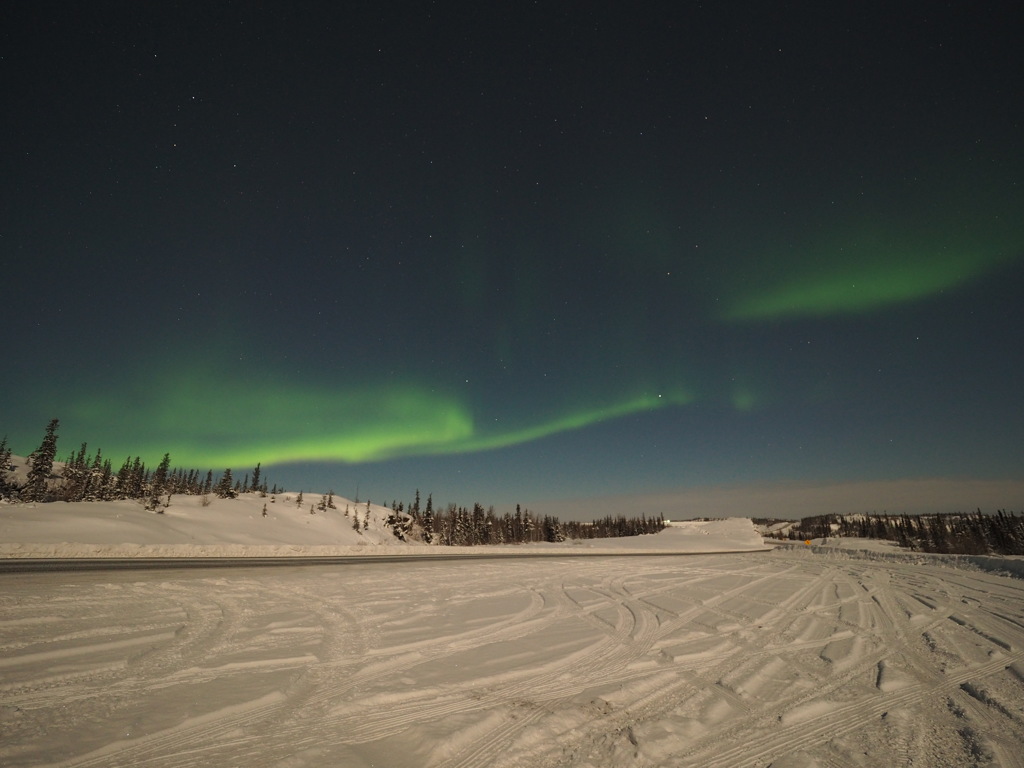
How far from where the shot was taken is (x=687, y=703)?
439 cm

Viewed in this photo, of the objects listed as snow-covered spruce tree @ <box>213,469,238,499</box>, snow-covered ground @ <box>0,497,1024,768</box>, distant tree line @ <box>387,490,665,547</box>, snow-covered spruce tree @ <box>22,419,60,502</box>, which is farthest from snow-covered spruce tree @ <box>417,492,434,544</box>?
snow-covered ground @ <box>0,497,1024,768</box>

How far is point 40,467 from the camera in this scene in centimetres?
7850

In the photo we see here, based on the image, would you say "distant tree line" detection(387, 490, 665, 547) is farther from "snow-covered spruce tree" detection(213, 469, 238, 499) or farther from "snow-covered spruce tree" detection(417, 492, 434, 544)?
"snow-covered spruce tree" detection(213, 469, 238, 499)

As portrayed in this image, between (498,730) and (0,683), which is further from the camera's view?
(0,683)

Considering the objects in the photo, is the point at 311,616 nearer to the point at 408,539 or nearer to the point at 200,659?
the point at 200,659

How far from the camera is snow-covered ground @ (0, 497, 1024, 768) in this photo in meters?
3.42

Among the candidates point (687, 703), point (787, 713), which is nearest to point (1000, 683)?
point (787, 713)

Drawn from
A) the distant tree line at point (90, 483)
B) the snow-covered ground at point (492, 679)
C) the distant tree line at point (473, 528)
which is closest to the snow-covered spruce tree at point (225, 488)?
the distant tree line at point (90, 483)

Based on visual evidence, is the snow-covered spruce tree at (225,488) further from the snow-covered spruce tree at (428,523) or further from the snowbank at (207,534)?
the snow-covered spruce tree at (428,523)

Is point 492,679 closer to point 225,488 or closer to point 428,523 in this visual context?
point 428,523

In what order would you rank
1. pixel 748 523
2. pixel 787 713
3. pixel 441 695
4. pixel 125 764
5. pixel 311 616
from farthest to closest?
pixel 748 523
pixel 311 616
pixel 441 695
pixel 787 713
pixel 125 764

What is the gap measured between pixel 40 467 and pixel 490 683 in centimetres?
11758

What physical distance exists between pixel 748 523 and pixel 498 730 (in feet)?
332

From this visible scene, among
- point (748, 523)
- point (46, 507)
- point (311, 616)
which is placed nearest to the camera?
point (311, 616)
